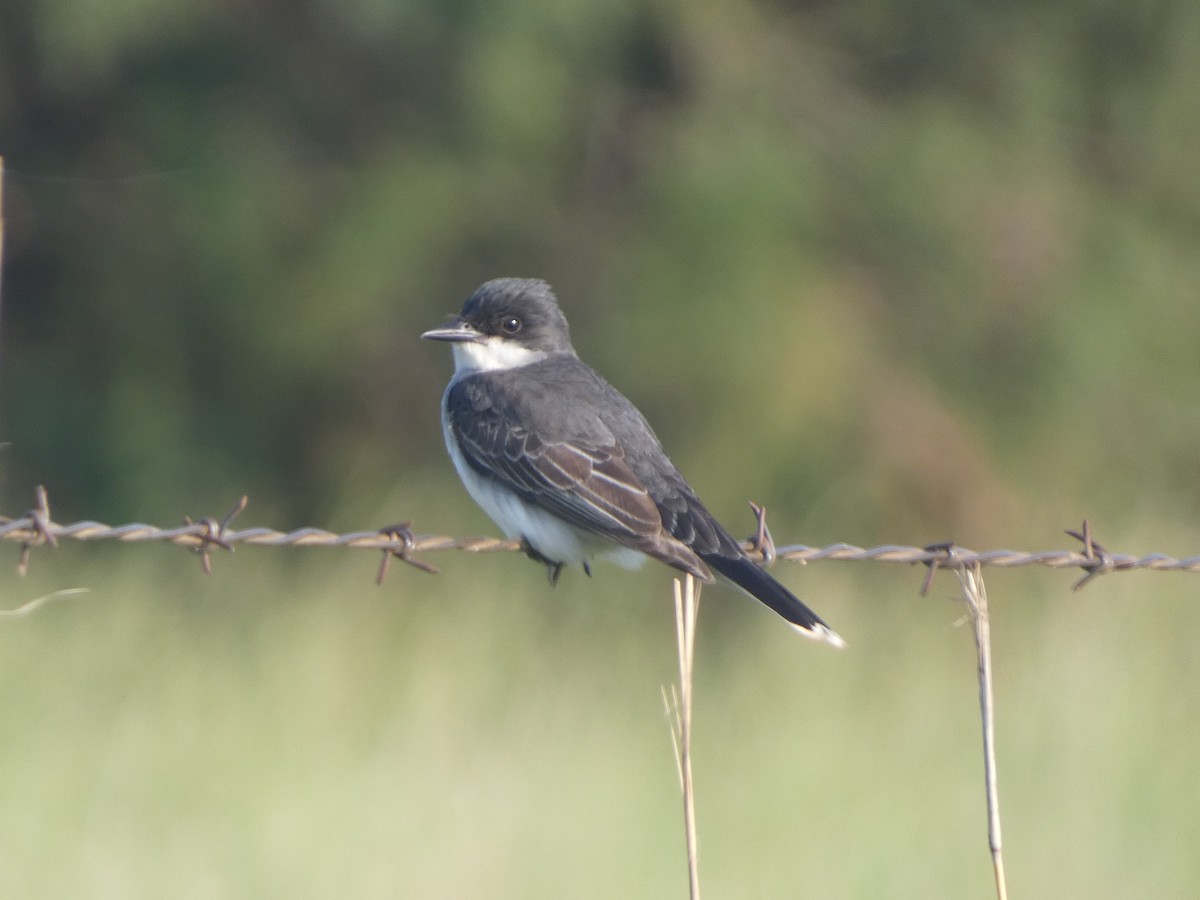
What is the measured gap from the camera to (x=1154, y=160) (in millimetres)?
11289

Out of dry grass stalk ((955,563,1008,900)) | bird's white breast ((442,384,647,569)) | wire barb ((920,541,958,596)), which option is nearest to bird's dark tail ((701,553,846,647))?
bird's white breast ((442,384,647,569))

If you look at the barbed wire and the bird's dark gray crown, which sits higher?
the bird's dark gray crown

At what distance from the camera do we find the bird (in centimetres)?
453

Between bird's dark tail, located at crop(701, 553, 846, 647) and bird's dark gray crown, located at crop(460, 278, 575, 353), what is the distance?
1.55 meters

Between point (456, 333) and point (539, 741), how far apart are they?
2.57 meters

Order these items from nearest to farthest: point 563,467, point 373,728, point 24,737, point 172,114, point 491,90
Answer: point 563,467, point 24,737, point 373,728, point 491,90, point 172,114

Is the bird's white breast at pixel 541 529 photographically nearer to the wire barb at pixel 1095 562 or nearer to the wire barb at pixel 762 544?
the wire barb at pixel 762 544

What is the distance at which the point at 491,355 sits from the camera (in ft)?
18.8

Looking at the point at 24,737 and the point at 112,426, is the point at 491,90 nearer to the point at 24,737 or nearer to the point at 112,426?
the point at 112,426

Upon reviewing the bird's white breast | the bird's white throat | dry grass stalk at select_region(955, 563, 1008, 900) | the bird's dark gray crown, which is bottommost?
dry grass stalk at select_region(955, 563, 1008, 900)

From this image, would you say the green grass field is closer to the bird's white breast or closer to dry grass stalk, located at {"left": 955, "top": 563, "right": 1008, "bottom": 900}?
the bird's white breast

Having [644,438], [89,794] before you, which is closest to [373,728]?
[89,794]

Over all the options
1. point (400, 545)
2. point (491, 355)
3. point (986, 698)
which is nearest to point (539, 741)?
point (491, 355)

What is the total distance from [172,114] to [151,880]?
6690mm
